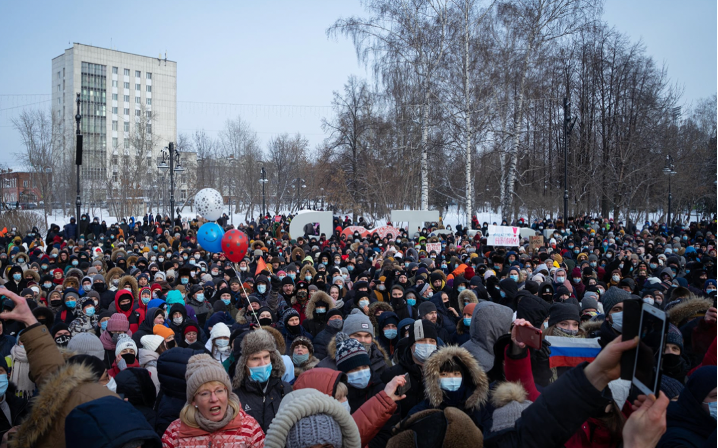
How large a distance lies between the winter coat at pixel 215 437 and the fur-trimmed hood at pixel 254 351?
33.4 inches

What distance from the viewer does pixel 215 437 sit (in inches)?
117

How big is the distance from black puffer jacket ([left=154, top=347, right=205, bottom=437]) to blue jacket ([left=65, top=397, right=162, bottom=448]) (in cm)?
143

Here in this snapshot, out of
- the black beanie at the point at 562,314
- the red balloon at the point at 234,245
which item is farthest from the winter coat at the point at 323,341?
the red balloon at the point at 234,245

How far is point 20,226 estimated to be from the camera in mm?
26344

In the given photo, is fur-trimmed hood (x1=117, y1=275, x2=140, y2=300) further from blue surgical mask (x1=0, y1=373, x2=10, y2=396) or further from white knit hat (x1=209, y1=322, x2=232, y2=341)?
blue surgical mask (x1=0, y1=373, x2=10, y2=396)

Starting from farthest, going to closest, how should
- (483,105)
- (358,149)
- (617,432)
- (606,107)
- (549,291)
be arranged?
(358,149) < (606,107) < (483,105) < (549,291) < (617,432)

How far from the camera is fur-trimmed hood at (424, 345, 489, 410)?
3.32 m

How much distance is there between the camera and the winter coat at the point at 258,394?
3.83 meters

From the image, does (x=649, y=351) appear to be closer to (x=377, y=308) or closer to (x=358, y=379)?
(x=358, y=379)

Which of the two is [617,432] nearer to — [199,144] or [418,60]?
[418,60]

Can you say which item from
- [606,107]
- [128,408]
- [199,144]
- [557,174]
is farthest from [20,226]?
[199,144]

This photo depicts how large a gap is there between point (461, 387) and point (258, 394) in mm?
1516

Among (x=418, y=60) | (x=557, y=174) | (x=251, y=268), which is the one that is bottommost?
(x=251, y=268)

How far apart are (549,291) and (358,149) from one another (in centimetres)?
3164
